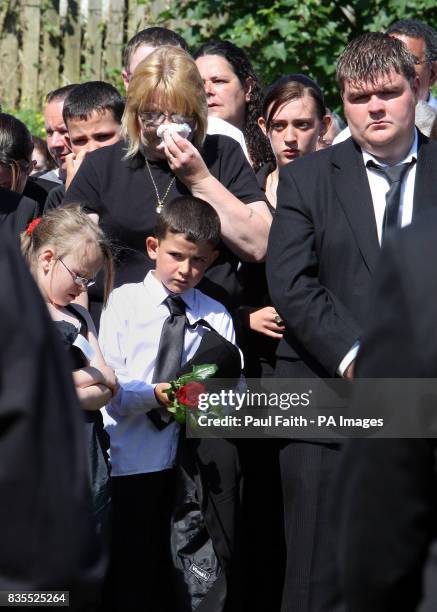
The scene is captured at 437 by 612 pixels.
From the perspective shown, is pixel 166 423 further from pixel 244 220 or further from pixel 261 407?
pixel 244 220

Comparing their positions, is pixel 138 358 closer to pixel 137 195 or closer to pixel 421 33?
pixel 137 195

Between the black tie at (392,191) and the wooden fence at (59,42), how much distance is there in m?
6.11

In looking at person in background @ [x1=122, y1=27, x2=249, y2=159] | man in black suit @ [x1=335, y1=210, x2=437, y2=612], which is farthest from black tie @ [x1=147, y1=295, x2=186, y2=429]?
man in black suit @ [x1=335, y1=210, x2=437, y2=612]

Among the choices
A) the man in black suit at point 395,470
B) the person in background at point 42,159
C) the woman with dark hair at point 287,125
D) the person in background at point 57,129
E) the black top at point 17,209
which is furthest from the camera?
the person in background at point 42,159

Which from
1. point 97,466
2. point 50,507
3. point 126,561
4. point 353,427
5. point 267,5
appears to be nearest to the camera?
point 50,507

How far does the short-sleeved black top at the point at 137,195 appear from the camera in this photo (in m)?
4.50

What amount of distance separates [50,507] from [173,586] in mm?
2870

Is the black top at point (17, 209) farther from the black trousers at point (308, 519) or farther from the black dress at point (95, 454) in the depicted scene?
the black trousers at point (308, 519)

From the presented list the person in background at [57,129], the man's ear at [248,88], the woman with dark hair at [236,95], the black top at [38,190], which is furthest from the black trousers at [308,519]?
the person in background at [57,129]

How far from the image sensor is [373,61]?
429 cm

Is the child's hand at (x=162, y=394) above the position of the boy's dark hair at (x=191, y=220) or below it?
below

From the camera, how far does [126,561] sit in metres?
4.32

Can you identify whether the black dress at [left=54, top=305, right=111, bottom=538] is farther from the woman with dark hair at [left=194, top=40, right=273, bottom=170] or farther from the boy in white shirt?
the woman with dark hair at [left=194, top=40, right=273, bottom=170]

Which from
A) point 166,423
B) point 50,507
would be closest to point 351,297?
point 166,423
